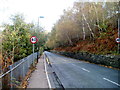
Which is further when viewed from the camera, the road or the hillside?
the hillside

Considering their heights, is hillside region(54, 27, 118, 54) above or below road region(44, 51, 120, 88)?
above

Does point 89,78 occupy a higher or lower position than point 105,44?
lower

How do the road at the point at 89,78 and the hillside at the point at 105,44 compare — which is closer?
the road at the point at 89,78

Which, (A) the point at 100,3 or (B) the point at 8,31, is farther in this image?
(A) the point at 100,3

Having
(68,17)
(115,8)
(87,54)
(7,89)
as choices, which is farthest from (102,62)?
(68,17)

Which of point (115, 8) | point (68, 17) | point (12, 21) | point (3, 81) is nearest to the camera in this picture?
point (3, 81)

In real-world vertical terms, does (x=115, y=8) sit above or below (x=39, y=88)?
above

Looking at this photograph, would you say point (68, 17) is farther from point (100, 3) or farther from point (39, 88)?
point (39, 88)

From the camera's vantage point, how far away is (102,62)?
1733 centimetres

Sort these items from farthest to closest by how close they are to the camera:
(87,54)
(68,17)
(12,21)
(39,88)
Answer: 1. (68,17)
2. (87,54)
3. (12,21)
4. (39,88)

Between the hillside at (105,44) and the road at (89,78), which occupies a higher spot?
the hillside at (105,44)

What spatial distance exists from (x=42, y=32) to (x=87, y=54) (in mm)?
17887

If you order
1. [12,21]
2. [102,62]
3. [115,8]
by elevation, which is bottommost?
[102,62]

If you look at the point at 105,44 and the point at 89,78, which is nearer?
the point at 89,78
